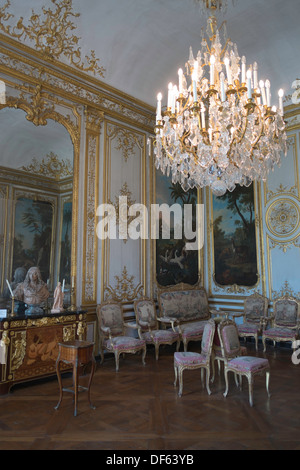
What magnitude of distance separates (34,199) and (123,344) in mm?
2720

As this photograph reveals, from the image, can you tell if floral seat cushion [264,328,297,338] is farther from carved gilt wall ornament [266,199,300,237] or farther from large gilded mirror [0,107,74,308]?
large gilded mirror [0,107,74,308]

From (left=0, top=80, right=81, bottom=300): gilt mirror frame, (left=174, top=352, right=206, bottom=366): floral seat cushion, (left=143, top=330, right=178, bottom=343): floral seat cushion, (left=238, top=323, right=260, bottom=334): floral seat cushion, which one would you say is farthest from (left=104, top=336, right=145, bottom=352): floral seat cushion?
(left=238, top=323, right=260, bottom=334): floral seat cushion

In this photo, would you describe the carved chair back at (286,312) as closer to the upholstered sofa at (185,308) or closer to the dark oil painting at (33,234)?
the upholstered sofa at (185,308)

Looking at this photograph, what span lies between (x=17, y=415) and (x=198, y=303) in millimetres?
4921

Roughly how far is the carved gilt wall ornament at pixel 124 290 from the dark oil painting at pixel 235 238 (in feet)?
7.59

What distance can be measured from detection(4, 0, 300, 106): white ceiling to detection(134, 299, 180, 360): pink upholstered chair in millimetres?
4380

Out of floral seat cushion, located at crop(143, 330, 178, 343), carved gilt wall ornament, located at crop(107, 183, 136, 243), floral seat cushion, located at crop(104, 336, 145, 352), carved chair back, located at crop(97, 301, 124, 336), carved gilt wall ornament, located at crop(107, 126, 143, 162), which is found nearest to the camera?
floral seat cushion, located at crop(104, 336, 145, 352)

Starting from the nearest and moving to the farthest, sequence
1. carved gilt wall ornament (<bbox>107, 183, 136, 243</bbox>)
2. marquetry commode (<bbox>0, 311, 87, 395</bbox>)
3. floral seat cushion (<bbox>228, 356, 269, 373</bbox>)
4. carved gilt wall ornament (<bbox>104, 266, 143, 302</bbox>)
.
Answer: floral seat cushion (<bbox>228, 356, 269, 373</bbox>), marquetry commode (<bbox>0, 311, 87, 395</bbox>), carved gilt wall ornament (<bbox>104, 266, 143, 302</bbox>), carved gilt wall ornament (<bbox>107, 183, 136, 243</bbox>)

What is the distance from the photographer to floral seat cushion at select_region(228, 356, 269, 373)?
4035mm

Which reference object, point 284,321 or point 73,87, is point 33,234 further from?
point 284,321

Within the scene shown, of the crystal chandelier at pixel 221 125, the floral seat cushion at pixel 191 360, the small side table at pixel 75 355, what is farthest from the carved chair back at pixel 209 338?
the crystal chandelier at pixel 221 125

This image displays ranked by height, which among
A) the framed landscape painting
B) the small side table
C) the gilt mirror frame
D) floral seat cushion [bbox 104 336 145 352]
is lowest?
floral seat cushion [bbox 104 336 145 352]

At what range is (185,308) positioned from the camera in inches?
295
